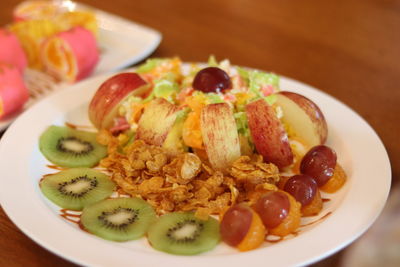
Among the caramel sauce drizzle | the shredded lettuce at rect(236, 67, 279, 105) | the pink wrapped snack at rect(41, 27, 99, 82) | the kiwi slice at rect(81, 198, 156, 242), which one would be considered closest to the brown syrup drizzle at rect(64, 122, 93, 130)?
the caramel sauce drizzle

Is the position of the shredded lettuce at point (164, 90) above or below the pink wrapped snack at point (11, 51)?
above

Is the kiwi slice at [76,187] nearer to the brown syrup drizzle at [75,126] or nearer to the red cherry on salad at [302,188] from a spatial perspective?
the brown syrup drizzle at [75,126]

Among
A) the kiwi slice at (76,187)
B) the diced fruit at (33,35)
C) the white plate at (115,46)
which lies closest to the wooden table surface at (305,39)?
the white plate at (115,46)

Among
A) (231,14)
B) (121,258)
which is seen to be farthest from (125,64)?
(121,258)

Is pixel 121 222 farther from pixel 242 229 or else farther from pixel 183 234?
pixel 242 229

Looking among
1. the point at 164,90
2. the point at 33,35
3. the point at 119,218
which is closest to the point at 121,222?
the point at 119,218

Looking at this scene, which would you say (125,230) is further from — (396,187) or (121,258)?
(396,187)
